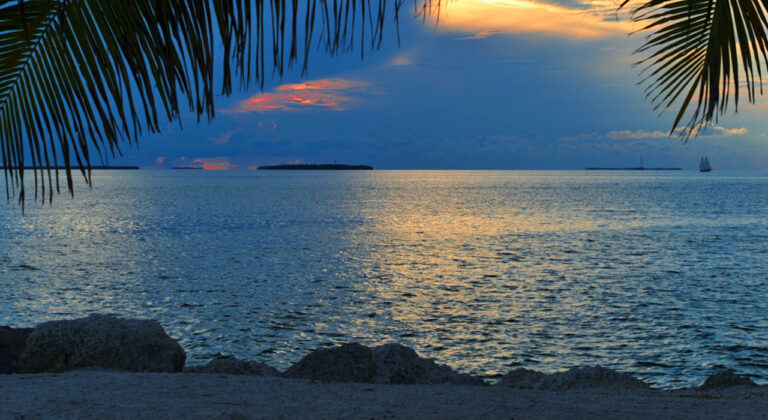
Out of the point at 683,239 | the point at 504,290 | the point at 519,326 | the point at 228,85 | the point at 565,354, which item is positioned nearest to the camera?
the point at 228,85

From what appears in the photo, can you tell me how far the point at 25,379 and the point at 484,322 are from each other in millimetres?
13075

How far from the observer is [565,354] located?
50.6 feet

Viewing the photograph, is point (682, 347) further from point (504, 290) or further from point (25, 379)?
point (25, 379)

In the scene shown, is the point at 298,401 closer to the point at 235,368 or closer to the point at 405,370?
the point at 235,368

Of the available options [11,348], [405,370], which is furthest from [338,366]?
[11,348]

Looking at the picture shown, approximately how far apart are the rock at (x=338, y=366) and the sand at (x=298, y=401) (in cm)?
119

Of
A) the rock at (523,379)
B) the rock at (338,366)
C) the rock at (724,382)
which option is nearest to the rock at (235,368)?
the rock at (338,366)

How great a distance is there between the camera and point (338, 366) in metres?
9.10

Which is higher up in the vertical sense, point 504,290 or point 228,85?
point 228,85

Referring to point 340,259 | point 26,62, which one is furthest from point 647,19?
point 340,259

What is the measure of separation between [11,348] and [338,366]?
19.2 ft

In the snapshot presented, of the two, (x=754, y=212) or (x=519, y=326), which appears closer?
(x=519, y=326)

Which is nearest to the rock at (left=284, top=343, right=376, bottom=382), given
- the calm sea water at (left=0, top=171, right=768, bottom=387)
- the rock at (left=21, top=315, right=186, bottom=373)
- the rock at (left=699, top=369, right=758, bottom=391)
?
the rock at (left=21, top=315, right=186, bottom=373)

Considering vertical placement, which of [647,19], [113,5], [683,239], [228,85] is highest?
[647,19]
